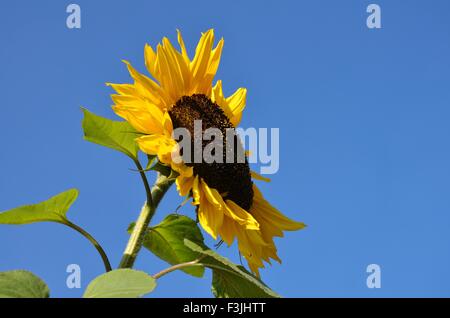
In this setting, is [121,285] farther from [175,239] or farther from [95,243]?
[175,239]

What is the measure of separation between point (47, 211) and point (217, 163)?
0.65 m

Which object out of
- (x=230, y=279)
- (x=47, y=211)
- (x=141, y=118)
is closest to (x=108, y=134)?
(x=141, y=118)

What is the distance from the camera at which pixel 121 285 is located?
4.33ft

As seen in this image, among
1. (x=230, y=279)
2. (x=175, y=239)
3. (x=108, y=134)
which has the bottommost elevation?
(x=230, y=279)

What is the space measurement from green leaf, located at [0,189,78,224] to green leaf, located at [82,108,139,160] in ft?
0.64

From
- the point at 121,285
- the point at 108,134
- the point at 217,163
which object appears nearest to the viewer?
the point at 121,285

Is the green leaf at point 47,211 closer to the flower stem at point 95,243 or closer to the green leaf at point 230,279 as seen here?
the flower stem at point 95,243

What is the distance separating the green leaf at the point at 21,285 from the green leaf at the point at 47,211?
1.41 feet

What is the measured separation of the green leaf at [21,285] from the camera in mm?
1351

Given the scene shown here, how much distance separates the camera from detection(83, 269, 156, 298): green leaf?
1271 mm

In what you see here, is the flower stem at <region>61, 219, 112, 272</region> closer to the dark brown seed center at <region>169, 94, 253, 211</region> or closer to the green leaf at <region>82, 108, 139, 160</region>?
the green leaf at <region>82, 108, 139, 160</region>
